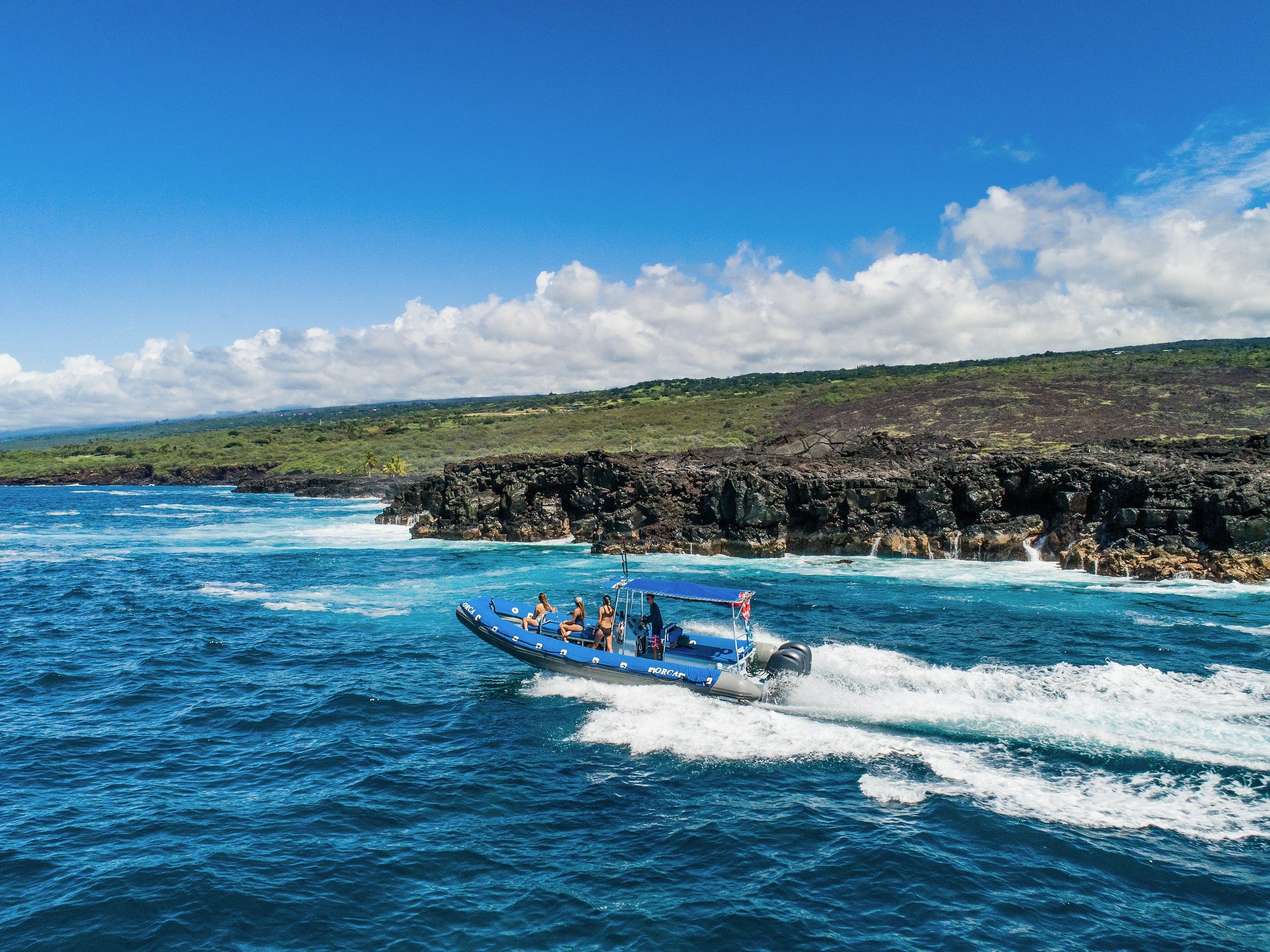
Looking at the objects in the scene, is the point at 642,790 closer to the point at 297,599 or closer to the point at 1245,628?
the point at 1245,628

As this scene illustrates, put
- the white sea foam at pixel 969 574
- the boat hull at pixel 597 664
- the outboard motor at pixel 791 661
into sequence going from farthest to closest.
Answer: the white sea foam at pixel 969 574 → the outboard motor at pixel 791 661 → the boat hull at pixel 597 664

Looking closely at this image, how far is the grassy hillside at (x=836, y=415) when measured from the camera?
81.6m

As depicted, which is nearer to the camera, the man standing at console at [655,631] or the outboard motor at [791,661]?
the outboard motor at [791,661]

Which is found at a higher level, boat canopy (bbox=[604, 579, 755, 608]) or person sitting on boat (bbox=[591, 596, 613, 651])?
boat canopy (bbox=[604, 579, 755, 608])

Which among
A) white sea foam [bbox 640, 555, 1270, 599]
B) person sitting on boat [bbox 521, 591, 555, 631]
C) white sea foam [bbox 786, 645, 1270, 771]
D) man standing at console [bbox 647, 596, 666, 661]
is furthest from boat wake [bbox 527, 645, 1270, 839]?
white sea foam [bbox 640, 555, 1270, 599]

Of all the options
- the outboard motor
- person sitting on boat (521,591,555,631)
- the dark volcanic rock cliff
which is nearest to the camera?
the outboard motor

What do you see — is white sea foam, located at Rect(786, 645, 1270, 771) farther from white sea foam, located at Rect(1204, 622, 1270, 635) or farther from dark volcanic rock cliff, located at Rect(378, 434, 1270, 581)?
dark volcanic rock cliff, located at Rect(378, 434, 1270, 581)

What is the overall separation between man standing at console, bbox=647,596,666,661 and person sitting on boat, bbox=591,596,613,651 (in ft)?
Answer: 3.77

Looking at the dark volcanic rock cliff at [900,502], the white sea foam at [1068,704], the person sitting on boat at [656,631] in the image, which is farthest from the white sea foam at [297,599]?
the white sea foam at [1068,704]

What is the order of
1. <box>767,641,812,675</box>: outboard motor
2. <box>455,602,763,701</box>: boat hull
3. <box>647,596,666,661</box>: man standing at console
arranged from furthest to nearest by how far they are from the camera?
<box>647,596,666,661</box>: man standing at console < <box>767,641,812,675</box>: outboard motor < <box>455,602,763,701</box>: boat hull

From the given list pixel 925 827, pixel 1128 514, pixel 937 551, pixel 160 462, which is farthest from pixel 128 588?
pixel 160 462

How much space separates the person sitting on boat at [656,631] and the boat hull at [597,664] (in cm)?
100

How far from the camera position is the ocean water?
11289mm

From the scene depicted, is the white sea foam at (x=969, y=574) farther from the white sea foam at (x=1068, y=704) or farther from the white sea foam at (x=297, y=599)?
the white sea foam at (x=297, y=599)
